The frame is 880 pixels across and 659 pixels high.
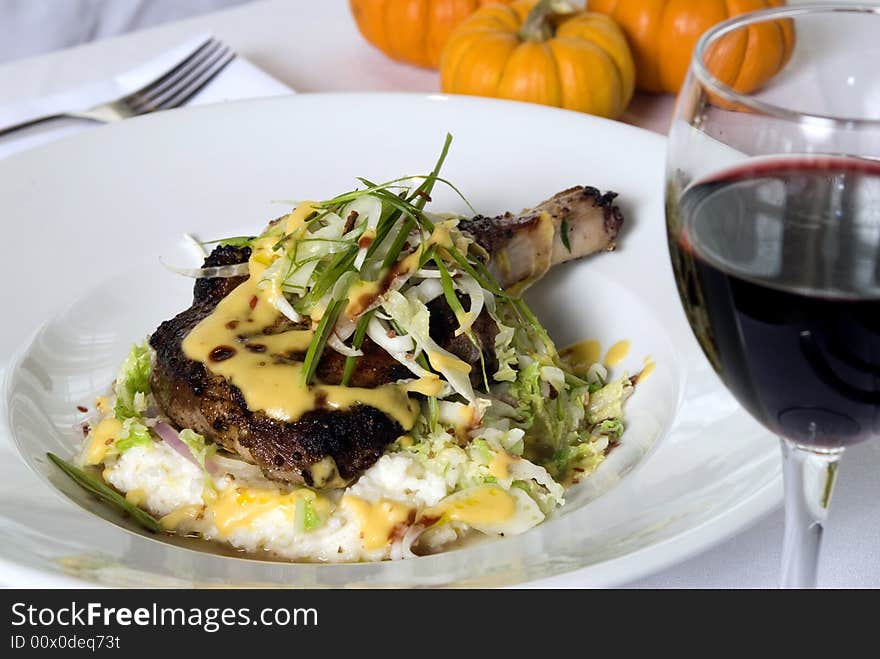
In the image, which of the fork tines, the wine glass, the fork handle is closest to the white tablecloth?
the fork tines

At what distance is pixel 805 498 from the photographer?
6.41ft

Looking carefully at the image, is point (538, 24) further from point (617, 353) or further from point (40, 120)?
point (40, 120)

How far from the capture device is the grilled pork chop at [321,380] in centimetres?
256

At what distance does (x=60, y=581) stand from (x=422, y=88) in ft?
10.7

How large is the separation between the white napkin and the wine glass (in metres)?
2.80

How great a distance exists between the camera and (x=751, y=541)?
8.34 ft

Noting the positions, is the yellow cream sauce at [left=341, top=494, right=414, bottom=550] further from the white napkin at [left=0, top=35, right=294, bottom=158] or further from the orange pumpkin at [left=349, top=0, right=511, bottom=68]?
the orange pumpkin at [left=349, top=0, right=511, bottom=68]

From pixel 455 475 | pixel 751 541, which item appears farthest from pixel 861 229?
pixel 455 475

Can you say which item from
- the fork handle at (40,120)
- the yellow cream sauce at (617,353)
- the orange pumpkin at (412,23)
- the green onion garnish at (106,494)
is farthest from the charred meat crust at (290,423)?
the orange pumpkin at (412,23)

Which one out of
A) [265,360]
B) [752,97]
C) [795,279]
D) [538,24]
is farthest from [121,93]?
[795,279]

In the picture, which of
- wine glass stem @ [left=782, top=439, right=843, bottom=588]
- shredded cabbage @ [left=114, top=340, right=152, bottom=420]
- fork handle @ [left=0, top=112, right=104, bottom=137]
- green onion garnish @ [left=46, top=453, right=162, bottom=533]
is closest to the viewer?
wine glass stem @ [left=782, top=439, right=843, bottom=588]

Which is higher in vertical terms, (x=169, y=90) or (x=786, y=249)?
(x=786, y=249)

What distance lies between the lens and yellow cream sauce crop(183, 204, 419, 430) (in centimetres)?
260

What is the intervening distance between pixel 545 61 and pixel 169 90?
1.55 metres
